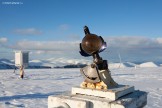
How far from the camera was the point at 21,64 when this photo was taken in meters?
25.0

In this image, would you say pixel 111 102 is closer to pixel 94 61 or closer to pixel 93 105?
pixel 93 105

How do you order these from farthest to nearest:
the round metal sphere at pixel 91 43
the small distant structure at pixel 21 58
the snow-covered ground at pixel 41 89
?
the small distant structure at pixel 21 58
the snow-covered ground at pixel 41 89
the round metal sphere at pixel 91 43

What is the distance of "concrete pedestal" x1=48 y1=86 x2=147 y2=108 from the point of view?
2225 millimetres

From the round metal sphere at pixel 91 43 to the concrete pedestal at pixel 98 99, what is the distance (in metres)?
0.42

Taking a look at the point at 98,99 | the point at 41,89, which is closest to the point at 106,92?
the point at 98,99

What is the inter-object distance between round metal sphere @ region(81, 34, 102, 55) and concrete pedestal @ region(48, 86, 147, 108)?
1.38 ft

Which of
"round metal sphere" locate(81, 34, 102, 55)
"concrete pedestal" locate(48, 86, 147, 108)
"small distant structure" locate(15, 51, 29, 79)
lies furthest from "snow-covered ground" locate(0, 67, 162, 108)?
"small distant structure" locate(15, 51, 29, 79)

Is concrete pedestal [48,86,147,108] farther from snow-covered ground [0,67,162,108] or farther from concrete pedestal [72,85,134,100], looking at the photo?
snow-covered ground [0,67,162,108]

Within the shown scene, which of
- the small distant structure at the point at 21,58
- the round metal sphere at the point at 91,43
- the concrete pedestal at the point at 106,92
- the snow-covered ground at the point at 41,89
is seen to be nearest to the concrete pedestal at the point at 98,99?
the concrete pedestal at the point at 106,92

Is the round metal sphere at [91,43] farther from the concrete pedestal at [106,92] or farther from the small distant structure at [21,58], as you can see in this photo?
the small distant structure at [21,58]

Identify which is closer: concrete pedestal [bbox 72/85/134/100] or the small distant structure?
concrete pedestal [bbox 72/85/134/100]

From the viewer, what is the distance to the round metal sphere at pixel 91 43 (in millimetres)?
2463

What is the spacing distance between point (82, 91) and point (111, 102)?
16.2 inches

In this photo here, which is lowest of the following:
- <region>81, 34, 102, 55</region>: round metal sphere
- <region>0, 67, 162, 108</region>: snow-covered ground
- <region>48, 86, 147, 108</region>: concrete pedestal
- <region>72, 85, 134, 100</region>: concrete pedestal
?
<region>0, 67, 162, 108</region>: snow-covered ground
